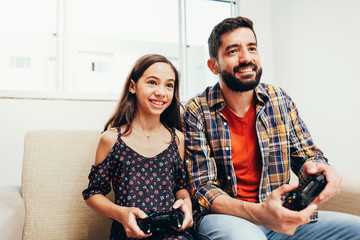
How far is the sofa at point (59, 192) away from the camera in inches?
42.6

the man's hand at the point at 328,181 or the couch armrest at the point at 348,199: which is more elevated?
the man's hand at the point at 328,181

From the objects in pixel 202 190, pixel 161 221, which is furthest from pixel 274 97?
pixel 161 221

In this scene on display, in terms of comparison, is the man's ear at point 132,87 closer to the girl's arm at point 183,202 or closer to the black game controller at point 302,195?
the girl's arm at point 183,202

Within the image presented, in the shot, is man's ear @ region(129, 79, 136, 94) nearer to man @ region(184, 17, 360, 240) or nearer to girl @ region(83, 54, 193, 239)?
girl @ region(83, 54, 193, 239)

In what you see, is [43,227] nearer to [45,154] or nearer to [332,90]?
[45,154]

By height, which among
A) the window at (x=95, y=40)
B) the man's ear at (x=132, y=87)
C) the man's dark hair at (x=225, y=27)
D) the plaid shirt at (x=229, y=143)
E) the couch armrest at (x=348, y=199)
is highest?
the window at (x=95, y=40)

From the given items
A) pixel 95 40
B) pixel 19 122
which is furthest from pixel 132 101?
pixel 95 40

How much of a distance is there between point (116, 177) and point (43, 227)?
0.37m

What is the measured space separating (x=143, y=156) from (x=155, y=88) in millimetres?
259

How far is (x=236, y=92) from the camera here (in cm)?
118

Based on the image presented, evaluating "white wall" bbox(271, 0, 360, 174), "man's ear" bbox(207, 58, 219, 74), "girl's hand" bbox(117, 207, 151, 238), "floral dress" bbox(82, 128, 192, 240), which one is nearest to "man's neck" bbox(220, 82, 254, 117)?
"man's ear" bbox(207, 58, 219, 74)

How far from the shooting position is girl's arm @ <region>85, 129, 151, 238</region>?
804mm

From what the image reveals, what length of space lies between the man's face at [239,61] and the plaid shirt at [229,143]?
2.7 inches

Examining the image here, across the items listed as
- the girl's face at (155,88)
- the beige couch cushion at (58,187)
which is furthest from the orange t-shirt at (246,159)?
the beige couch cushion at (58,187)
